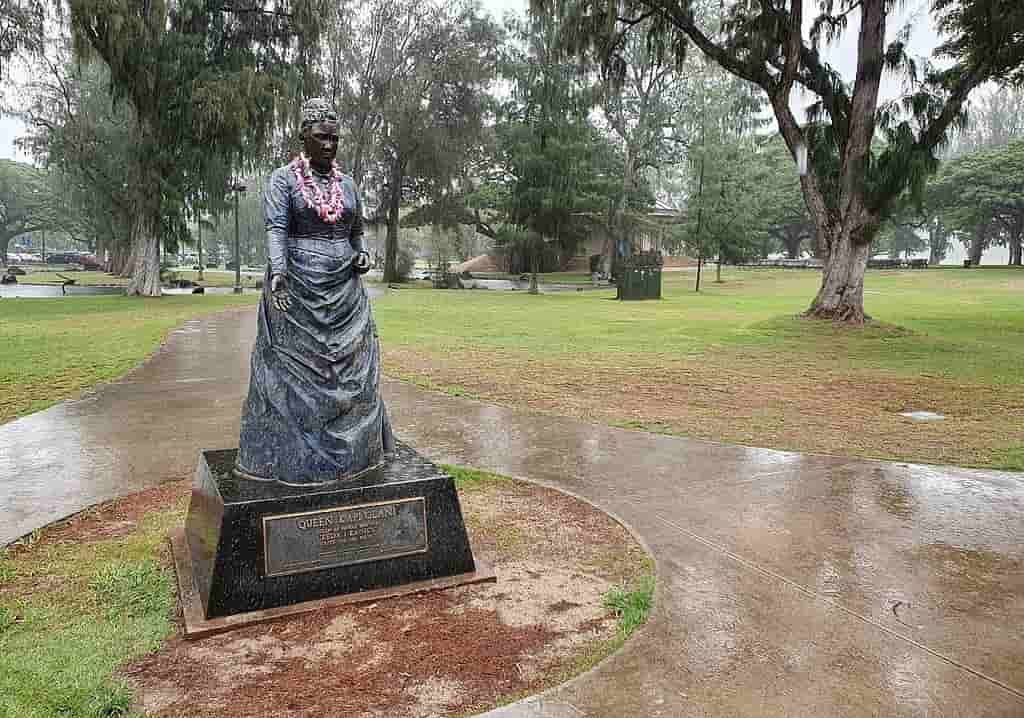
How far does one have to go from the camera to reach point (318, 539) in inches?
142

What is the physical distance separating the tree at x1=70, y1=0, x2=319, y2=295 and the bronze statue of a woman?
2059cm

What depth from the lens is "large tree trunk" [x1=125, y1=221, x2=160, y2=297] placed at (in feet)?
86.5

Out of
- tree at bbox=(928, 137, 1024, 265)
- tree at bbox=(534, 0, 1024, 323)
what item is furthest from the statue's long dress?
tree at bbox=(928, 137, 1024, 265)

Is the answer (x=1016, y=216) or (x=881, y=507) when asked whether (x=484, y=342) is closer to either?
(x=881, y=507)

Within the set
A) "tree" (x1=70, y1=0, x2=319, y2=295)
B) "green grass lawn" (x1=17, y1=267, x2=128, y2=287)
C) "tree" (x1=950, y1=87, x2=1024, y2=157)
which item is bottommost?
"green grass lawn" (x1=17, y1=267, x2=128, y2=287)

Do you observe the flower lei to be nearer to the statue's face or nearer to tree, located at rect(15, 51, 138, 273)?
the statue's face

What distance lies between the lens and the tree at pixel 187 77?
21.6 metres

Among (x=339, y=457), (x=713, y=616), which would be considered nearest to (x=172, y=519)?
(x=339, y=457)

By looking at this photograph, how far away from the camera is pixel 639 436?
7059 mm

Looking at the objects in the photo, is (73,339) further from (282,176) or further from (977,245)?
(977,245)

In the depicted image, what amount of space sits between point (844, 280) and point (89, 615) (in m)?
17.6

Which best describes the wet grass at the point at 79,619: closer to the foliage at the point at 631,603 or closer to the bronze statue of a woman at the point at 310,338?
the bronze statue of a woman at the point at 310,338

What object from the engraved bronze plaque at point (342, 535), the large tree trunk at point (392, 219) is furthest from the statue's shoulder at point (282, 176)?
the large tree trunk at point (392, 219)

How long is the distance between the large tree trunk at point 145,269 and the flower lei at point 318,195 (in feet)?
82.2
